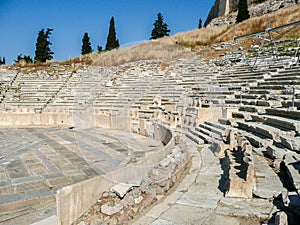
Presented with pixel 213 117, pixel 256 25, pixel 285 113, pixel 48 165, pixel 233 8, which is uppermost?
pixel 233 8

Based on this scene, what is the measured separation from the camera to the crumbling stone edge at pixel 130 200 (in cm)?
331

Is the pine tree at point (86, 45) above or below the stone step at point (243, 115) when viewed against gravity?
above

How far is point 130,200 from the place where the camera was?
139 inches

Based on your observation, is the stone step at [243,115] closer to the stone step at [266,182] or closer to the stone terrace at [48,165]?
the stone terrace at [48,165]

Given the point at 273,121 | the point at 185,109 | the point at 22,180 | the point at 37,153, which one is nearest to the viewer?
the point at 22,180

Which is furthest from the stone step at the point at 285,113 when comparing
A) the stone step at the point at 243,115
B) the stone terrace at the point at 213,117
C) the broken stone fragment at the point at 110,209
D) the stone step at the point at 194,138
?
the broken stone fragment at the point at 110,209

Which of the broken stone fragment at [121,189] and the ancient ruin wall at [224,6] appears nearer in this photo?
the broken stone fragment at [121,189]

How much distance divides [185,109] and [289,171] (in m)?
5.62

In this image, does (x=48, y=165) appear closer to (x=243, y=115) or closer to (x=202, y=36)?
(x=243, y=115)

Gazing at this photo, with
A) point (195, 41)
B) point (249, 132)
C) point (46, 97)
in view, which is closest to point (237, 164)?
point (249, 132)

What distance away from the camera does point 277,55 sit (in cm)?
1616

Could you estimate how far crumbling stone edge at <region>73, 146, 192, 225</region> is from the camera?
10.9 feet

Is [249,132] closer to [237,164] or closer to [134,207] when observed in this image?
[237,164]

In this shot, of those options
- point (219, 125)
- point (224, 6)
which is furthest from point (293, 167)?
point (224, 6)
